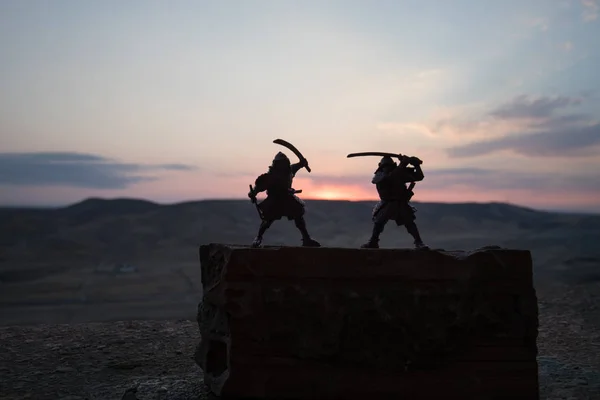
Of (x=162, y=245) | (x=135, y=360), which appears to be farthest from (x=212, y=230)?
(x=135, y=360)

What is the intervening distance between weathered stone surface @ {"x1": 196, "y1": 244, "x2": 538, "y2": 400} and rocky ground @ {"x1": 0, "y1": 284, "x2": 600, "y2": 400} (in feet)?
3.56

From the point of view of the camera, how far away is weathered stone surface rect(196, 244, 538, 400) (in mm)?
4953

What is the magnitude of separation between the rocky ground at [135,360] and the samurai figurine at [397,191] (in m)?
2.59

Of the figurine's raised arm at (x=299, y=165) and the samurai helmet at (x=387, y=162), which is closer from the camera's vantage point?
the samurai helmet at (x=387, y=162)

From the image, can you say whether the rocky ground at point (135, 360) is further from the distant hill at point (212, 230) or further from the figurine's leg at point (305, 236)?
the distant hill at point (212, 230)

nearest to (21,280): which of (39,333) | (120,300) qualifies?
(120,300)

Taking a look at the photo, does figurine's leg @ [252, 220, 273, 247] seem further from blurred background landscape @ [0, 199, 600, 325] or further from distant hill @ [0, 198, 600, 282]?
distant hill @ [0, 198, 600, 282]

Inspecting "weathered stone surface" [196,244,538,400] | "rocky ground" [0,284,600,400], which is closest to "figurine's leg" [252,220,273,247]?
"weathered stone surface" [196,244,538,400]

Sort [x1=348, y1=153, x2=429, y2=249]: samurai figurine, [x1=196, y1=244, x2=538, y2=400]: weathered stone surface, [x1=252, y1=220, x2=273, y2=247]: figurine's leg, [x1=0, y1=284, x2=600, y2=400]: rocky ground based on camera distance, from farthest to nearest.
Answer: [x1=0, y1=284, x2=600, y2=400]: rocky ground → [x1=348, y1=153, x2=429, y2=249]: samurai figurine → [x1=252, y1=220, x2=273, y2=247]: figurine's leg → [x1=196, y1=244, x2=538, y2=400]: weathered stone surface

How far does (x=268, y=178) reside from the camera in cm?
586

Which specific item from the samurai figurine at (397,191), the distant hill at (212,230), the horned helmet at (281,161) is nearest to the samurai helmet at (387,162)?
the samurai figurine at (397,191)

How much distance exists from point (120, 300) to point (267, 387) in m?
9.77

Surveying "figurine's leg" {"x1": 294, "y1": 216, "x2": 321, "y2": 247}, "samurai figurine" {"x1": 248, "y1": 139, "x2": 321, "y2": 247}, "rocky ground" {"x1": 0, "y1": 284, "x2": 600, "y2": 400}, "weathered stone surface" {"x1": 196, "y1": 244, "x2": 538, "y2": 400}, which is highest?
"samurai figurine" {"x1": 248, "y1": 139, "x2": 321, "y2": 247}

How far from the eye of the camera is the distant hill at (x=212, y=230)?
21.8 meters
